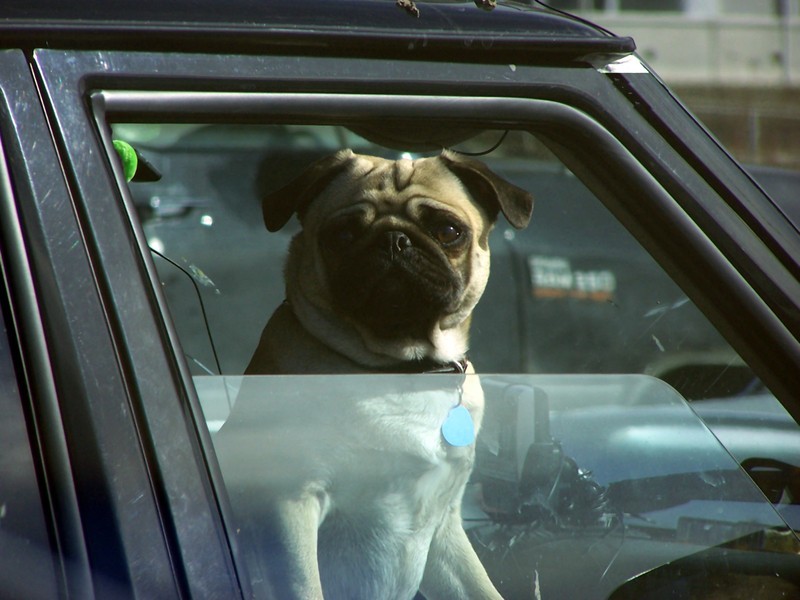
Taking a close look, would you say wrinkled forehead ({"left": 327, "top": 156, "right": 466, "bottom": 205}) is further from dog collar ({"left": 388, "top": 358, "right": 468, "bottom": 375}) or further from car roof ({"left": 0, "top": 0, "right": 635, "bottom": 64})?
car roof ({"left": 0, "top": 0, "right": 635, "bottom": 64})

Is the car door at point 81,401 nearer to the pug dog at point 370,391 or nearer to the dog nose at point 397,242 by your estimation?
the pug dog at point 370,391

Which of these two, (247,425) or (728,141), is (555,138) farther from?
(728,141)

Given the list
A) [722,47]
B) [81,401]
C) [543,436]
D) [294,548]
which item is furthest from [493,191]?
[722,47]

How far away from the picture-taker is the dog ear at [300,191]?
5.47 ft

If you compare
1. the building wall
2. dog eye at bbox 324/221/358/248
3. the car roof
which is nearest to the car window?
dog eye at bbox 324/221/358/248

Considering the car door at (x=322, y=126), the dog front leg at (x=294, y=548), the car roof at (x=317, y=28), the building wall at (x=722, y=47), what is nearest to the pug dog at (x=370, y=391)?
the dog front leg at (x=294, y=548)

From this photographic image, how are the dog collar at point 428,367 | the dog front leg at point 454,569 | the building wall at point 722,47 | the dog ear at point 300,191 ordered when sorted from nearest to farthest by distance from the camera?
the dog front leg at point 454,569, the dog collar at point 428,367, the dog ear at point 300,191, the building wall at point 722,47

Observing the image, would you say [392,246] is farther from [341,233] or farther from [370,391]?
[370,391]

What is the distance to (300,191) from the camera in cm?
167

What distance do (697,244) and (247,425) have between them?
23.2 inches

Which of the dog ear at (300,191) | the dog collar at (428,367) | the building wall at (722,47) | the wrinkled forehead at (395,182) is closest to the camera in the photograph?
the dog collar at (428,367)

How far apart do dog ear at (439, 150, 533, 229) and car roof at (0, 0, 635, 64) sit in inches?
22.9

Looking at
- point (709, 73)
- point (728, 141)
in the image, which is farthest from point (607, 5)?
point (728, 141)

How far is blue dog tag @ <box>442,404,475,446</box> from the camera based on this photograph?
1.44 metres
